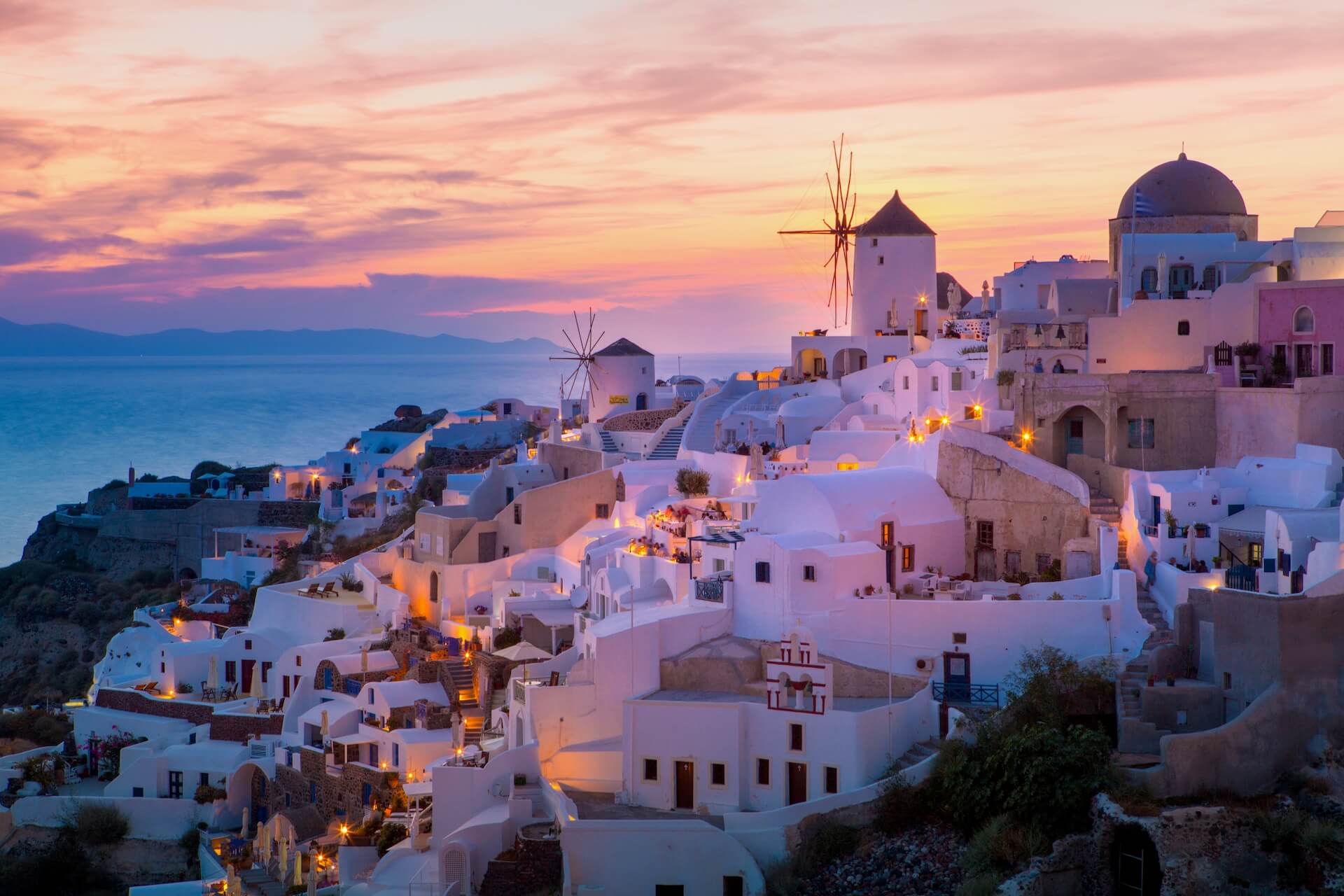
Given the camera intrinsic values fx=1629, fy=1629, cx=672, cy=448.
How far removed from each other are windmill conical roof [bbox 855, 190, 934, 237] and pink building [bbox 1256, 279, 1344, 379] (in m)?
14.4

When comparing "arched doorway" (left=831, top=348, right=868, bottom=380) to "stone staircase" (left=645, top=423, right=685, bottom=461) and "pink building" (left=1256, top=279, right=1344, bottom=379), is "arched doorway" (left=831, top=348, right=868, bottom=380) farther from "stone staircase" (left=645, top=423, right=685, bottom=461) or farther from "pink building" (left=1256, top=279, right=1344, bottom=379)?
"pink building" (left=1256, top=279, right=1344, bottom=379)

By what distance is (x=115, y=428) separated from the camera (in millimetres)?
Result: 126812

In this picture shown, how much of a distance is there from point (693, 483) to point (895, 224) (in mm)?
11668

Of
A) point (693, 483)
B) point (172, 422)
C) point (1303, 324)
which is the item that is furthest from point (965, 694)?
point (172, 422)

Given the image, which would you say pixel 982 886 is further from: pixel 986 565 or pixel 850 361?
pixel 850 361

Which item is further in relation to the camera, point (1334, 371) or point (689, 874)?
point (1334, 371)

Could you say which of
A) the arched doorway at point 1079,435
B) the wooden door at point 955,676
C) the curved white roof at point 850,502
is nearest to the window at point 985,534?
the curved white roof at point 850,502

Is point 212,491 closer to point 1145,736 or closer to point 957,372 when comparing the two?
point 957,372

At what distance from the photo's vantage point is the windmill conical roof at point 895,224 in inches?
1592

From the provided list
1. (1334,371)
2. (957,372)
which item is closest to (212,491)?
(957,372)

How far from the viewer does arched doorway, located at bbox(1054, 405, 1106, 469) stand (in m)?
26.8

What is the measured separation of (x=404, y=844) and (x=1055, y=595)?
1022cm

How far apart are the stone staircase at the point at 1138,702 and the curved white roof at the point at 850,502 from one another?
4.74 meters

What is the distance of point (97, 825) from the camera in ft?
94.7
